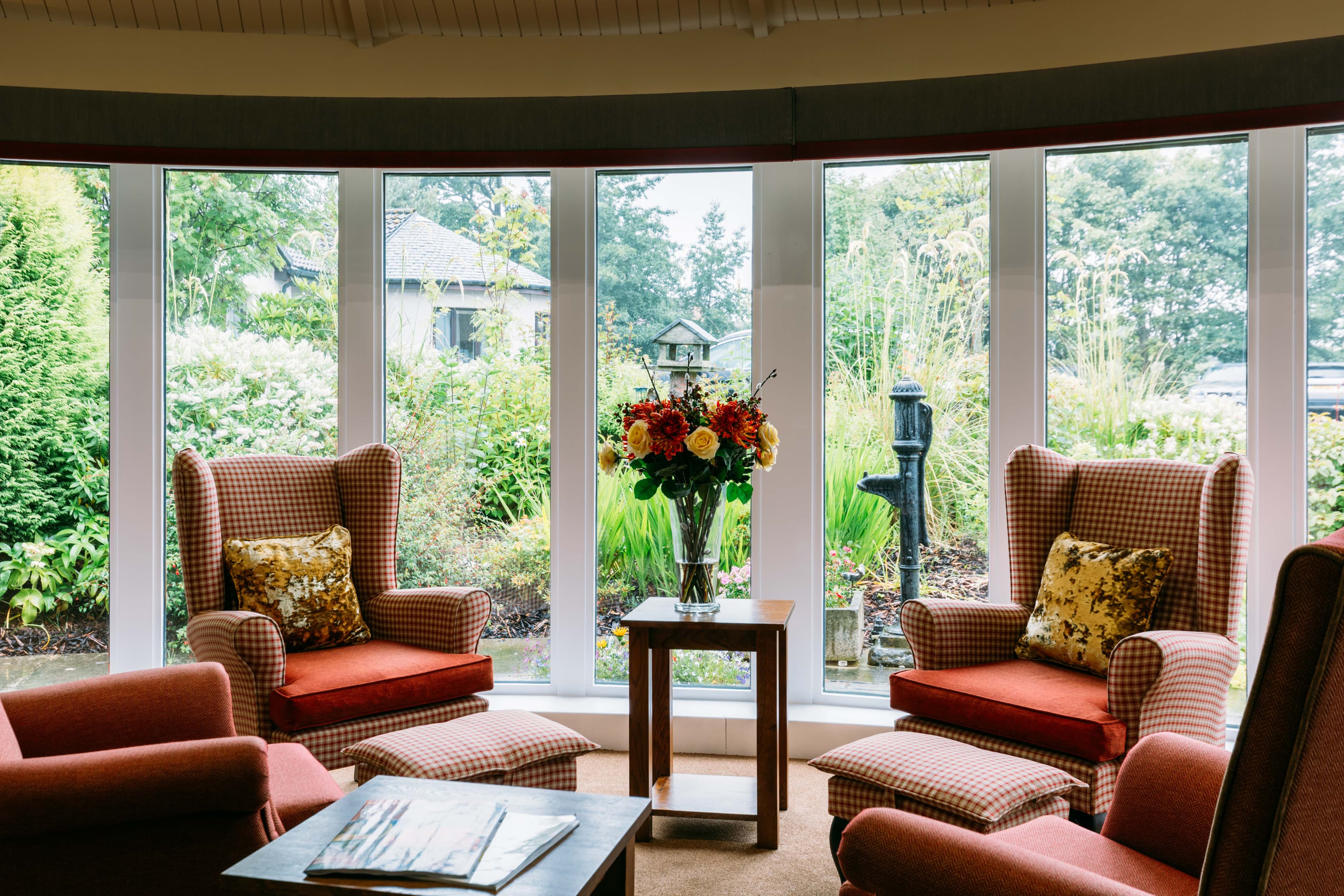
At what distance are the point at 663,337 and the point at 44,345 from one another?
8.18ft

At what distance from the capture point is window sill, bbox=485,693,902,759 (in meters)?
3.49

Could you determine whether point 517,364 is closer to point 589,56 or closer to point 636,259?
point 636,259

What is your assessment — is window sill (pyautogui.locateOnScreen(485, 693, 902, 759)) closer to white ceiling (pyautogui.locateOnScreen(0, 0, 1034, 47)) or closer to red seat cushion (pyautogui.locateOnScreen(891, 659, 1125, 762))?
red seat cushion (pyautogui.locateOnScreen(891, 659, 1125, 762))

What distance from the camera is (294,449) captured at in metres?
3.89

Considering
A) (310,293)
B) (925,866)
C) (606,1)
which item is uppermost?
(606,1)

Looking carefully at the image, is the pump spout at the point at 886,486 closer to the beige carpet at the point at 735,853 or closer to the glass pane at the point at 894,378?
the glass pane at the point at 894,378

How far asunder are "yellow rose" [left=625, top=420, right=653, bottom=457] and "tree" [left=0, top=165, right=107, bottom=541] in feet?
7.99

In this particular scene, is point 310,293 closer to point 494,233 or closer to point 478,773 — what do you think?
point 494,233

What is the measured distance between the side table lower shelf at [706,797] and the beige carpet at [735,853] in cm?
9

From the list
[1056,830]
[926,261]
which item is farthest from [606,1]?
[1056,830]

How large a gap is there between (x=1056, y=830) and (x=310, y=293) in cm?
336

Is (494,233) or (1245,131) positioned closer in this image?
(1245,131)

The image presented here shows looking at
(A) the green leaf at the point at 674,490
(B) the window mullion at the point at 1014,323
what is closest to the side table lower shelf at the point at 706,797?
(A) the green leaf at the point at 674,490

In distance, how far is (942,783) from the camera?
85.1 inches
